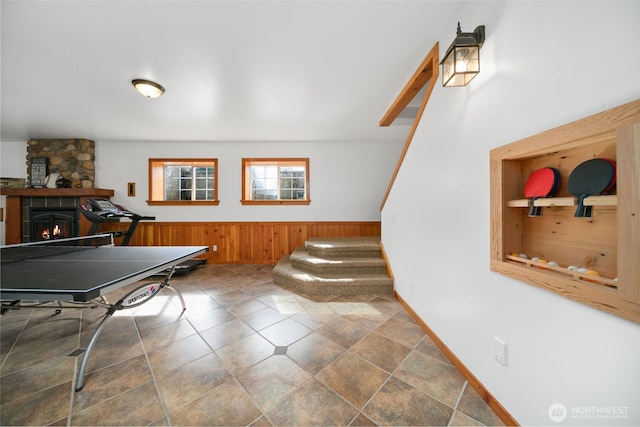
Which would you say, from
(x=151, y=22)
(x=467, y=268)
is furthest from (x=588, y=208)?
(x=151, y=22)

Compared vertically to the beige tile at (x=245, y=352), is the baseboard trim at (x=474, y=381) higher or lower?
higher

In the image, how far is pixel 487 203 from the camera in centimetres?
119

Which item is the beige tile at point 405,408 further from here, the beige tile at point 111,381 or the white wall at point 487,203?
the beige tile at point 111,381

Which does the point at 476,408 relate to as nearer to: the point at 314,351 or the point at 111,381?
the point at 314,351

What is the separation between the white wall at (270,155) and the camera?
13.6ft

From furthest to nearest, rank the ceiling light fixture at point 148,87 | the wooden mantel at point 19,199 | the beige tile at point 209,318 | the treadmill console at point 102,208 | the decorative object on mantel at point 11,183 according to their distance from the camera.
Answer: the decorative object on mantel at point 11,183, the wooden mantel at point 19,199, the treadmill console at point 102,208, the ceiling light fixture at point 148,87, the beige tile at point 209,318

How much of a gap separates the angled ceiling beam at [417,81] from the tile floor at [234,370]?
92.7 inches

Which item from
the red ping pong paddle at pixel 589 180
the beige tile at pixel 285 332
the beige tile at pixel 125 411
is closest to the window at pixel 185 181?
the beige tile at pixel 285 332

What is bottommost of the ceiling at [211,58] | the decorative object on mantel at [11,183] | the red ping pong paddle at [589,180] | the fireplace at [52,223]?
Result: the fireplace at [52,223]

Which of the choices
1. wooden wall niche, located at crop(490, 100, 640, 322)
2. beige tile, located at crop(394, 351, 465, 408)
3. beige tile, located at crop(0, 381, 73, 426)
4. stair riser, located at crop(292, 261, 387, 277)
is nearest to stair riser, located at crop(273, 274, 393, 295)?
stair riser, located at crop(292, 261, 387, 277)

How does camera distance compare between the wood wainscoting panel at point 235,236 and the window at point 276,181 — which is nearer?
the wood wainscoting panel at point 235,236

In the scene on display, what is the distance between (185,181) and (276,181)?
1915 millimetres

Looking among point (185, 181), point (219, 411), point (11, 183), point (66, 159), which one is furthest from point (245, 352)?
point (11, 183)

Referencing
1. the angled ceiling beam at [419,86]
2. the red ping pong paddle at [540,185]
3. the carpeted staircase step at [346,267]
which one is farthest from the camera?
the carpeted staircase step at [346,267]
